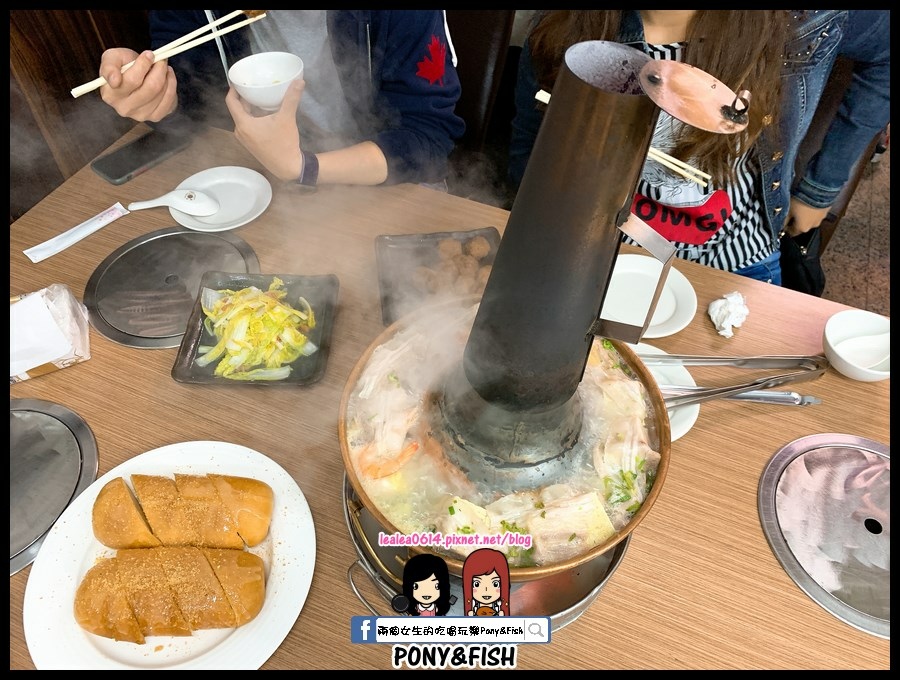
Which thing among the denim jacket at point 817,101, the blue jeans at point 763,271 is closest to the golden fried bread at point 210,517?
the denim jacket at point 817,101

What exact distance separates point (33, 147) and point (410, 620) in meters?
3.26

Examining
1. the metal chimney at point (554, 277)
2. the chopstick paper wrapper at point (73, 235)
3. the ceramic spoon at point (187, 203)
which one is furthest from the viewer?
the ceramic spoon at point (187, 203)

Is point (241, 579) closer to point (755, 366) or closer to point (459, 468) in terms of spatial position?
point (459, 468)

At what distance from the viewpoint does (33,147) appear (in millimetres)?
3051

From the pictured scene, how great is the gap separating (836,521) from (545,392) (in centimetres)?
91

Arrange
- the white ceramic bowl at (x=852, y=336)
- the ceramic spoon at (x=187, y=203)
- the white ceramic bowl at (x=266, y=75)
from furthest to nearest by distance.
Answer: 1. the ceramic spoon at (x=187, y=203)
2. the white ceramic bowl at (x=266, y=75)
3. the white ceramic bowl at (x=852, y=336)

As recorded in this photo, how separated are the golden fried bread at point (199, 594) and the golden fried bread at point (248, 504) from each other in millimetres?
106

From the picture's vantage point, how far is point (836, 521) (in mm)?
1371

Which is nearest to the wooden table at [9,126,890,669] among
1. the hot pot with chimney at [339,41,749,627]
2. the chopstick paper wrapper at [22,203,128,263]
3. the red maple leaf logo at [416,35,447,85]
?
the chopstick paper wrapper at [22,203,128,263]

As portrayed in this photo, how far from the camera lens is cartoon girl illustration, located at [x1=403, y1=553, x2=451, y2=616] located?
102 cm

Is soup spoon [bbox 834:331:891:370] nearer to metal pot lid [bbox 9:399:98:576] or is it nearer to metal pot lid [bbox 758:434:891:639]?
metal pot lid [bbox 758:434:891:639]

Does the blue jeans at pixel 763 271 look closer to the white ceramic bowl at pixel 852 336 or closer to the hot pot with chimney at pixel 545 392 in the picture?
the white ceramic bowl at pixel 852 336

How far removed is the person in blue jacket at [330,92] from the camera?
1874mm
